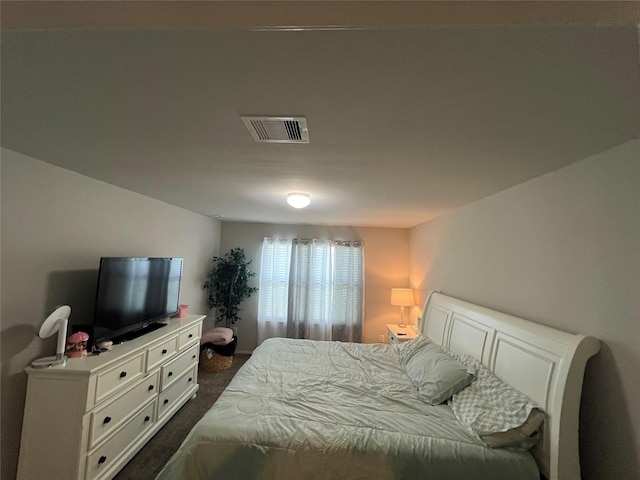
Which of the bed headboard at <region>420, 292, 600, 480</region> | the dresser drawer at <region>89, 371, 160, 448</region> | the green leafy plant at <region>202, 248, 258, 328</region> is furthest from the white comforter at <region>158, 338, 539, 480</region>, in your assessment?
the green leafy plant at <region>202, 248, 258, 328</region>

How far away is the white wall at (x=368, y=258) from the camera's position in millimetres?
4625

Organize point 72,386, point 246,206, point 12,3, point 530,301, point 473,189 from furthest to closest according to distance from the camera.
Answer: point 246,206
point 473,189
point 530,301
point 72,386
point 12,3

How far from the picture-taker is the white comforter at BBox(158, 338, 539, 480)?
1421 millimetres

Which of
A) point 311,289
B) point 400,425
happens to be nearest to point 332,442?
point 400,425

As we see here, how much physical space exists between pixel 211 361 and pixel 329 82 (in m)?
3.95

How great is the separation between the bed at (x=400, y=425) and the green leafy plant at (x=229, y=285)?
2316 millimetres

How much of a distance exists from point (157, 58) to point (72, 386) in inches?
81.4

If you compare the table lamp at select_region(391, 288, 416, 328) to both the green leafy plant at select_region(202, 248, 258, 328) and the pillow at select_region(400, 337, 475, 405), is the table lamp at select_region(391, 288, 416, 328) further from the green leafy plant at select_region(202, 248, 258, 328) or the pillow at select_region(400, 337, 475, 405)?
the green leafy plant at select_region(202, 248, 258, 328)

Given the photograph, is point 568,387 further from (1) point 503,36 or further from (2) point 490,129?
(1) point 503,36

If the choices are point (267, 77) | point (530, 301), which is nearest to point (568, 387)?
point (530, 301)

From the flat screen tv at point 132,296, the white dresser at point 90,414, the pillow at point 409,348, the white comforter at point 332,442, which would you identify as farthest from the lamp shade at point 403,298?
the white dresser at point 90,414

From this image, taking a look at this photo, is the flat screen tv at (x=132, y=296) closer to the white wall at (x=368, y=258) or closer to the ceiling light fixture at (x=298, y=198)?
the ceiling light fixture at (x=298, y=198)

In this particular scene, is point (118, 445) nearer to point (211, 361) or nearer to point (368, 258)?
point (211, 361)

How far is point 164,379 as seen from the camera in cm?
248
